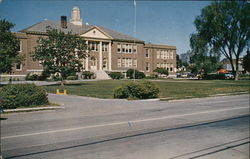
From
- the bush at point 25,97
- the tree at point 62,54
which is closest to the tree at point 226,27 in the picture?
the bush at point 25,97

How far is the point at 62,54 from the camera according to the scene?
73.2 ft

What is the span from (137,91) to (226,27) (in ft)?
34.7

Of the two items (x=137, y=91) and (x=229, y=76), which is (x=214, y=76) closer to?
(x=229, y=76)

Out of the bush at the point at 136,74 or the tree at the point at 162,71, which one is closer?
the bush at the point at 136,74

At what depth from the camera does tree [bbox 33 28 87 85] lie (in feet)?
70.5

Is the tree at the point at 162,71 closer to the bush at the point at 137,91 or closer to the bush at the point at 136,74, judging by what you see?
the bush at the point at 136,74

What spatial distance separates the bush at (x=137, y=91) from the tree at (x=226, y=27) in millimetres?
9441

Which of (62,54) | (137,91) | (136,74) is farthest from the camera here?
(62,54)

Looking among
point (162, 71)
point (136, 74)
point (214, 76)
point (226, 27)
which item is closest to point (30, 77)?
point (136, 74)

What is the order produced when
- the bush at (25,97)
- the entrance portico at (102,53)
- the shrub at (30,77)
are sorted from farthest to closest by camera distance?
1. the shrub at (30,77)
2. the bush at (25,97)
3. the entrance portico at (102,53)

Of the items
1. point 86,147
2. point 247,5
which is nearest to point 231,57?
point 247,5

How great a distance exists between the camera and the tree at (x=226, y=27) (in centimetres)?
315

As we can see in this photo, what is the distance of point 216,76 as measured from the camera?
18.8ft

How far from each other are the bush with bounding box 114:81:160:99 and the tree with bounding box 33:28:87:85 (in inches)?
341
